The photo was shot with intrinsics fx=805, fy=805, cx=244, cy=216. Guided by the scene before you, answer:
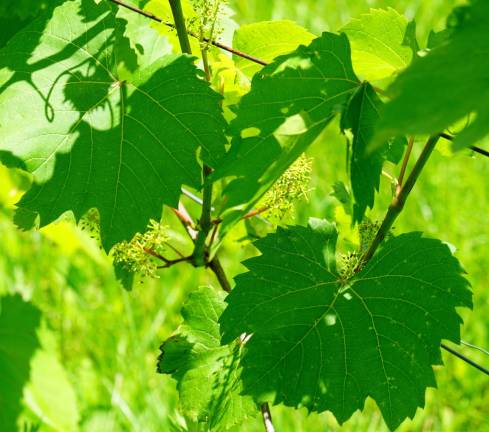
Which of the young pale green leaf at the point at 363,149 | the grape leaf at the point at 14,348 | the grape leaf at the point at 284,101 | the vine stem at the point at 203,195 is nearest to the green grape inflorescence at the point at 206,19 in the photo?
the vine stem at the point at 203,195

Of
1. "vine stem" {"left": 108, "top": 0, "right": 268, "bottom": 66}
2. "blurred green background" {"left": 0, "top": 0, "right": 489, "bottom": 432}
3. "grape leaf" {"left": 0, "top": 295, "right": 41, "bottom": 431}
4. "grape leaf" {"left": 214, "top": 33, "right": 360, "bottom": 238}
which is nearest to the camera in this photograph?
"grape leaf" {"left": 214, "top": 33, "right": 360, "bottom": 238}

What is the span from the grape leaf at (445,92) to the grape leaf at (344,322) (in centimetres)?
51

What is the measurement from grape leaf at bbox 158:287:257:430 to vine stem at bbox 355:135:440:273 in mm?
255

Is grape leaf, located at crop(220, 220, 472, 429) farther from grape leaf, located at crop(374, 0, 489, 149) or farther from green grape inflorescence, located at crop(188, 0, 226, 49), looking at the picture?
grape leaf, located at crop(374, 0, 489, 149)

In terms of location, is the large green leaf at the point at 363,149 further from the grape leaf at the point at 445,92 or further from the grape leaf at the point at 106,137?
the grape leaf at the point at 445,92

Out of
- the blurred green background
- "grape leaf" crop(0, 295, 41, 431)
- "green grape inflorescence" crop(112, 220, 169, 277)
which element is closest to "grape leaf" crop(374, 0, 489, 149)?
"green grape inflorescence" crop(112, 220, 169, 277)

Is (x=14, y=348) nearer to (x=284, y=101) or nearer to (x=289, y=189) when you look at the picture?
(x=289, y=189)

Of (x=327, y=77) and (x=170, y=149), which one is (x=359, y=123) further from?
(x=170, y=149)

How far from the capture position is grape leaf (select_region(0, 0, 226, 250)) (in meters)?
1.09

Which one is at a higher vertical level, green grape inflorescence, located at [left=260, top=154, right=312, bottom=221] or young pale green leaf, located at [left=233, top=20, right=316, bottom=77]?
young pale green leaf, located at [left=233, top=20, right=316, bottom=77]

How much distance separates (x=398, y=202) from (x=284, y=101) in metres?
0.25

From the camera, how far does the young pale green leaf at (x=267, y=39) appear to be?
121 centimetres

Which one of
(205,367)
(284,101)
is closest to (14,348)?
(205,367)

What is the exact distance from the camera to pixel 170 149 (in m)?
1.09
